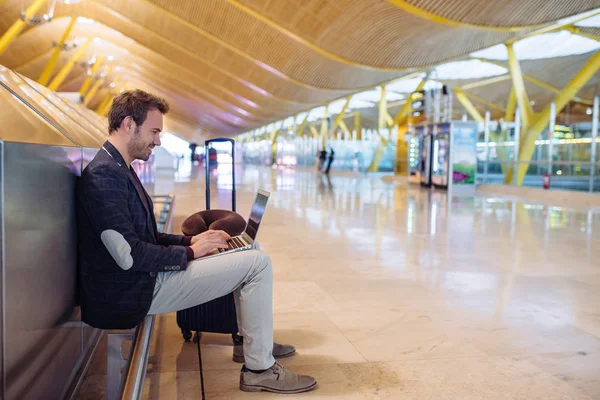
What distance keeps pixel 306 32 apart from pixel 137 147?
25.9 meters

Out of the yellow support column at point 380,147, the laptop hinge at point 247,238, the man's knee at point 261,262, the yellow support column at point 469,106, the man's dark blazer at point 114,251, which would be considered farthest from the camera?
the yellow support column at point 380,147

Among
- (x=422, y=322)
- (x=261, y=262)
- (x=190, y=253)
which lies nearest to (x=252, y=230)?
(x=261, y=262)

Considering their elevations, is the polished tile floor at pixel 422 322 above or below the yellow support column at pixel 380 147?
below

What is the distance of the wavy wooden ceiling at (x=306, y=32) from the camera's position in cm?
2125

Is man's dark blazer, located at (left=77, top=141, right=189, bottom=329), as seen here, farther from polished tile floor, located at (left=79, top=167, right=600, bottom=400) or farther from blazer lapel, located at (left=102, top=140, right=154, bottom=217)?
polished tile floor, located at (left=79, top=167, right=600, bottom=400)

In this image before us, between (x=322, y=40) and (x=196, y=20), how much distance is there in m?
7.44

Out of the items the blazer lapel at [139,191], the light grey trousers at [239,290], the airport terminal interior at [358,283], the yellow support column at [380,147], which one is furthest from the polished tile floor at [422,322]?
the yellow support column at [380,147]

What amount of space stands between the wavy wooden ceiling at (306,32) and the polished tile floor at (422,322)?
14.2 meters

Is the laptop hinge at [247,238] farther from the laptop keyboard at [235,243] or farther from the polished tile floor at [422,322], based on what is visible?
the polished tile floor at [422,322]

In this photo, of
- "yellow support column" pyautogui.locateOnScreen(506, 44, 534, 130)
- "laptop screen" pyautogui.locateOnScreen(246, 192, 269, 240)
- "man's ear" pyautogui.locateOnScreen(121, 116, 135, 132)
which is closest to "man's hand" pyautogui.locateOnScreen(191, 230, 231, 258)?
"laptop screen" pyautogui.locateOnScreen(246, 192, 269, 240)

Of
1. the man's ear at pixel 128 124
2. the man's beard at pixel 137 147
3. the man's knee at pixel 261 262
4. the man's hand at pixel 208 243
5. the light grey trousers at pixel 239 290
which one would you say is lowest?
the light grey trousers at pixel 239 290

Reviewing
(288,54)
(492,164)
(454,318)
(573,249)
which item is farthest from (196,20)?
(454,318)

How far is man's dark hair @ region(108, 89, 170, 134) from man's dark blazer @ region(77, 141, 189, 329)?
0.43 feet

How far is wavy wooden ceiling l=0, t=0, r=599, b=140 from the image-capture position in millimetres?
21250
